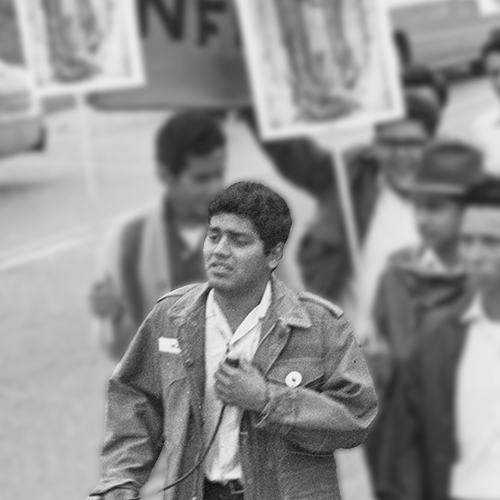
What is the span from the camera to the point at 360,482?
240 inches

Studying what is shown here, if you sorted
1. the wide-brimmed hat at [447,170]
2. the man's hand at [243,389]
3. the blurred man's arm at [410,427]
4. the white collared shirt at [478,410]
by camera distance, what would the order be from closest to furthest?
the man's hand at [243,389] → the white collared shirt at [478,410] → the wide-brimmed hat at [447,170] → the blurred man's arm at [410,427]

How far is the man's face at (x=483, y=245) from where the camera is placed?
534cm

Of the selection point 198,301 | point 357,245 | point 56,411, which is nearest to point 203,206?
point 357,245

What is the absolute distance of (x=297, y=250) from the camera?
5852mm

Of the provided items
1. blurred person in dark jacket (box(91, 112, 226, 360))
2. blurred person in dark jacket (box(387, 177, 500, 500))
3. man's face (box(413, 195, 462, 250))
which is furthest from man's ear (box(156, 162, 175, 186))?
blurred person in dark jacket (box(387, 177, 500, 500))

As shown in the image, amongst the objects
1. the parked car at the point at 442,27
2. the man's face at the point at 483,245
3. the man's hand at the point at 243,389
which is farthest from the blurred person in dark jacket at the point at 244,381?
the parked car at the point at 442,27

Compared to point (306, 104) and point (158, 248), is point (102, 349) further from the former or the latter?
point (306, 104)

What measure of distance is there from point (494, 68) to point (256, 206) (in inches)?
140

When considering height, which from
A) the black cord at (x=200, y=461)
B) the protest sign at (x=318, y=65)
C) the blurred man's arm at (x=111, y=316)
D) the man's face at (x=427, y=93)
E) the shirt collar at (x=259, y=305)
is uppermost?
the protest sign at (x=318, y=65)

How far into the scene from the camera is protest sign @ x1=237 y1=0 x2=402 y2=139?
5.51 m

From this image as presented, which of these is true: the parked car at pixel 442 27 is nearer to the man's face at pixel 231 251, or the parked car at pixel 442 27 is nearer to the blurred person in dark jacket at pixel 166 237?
the blurred person in dark jacket at pixel 166 237

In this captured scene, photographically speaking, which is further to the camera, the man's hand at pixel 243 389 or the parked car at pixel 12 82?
the parked car at pixel 12 82

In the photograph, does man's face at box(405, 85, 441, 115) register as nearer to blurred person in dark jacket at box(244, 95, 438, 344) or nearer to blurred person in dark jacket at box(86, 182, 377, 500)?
blurred person in dark jacket at box(244, 95, 438, 344)

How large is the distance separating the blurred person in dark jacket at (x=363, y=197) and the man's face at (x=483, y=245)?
289 mm
